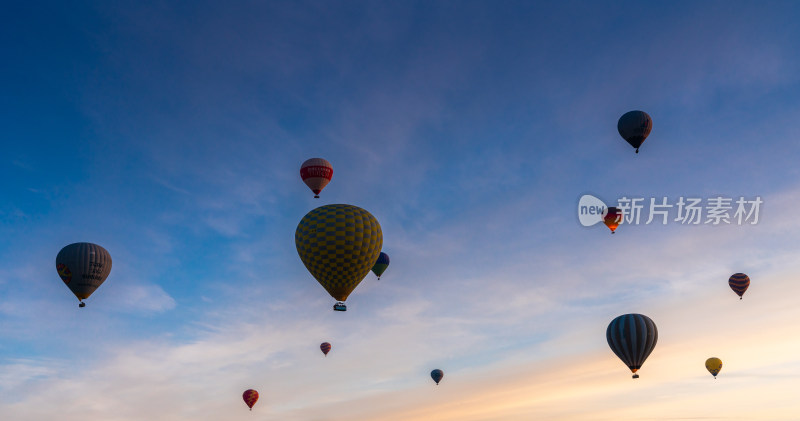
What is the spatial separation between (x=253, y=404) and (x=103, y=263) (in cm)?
3167

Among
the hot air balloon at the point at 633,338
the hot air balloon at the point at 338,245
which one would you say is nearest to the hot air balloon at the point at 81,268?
the hot air balloon at the point at 338,245

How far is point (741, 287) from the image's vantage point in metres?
73.9

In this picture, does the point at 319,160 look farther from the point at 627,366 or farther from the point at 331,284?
the point at 627,366

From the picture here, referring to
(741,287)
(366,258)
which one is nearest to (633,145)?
(741,287)

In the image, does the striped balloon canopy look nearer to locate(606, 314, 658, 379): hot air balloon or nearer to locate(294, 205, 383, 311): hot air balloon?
locate(294, 205, 383, 311): hot air balloon

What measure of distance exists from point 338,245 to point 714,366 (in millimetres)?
59494

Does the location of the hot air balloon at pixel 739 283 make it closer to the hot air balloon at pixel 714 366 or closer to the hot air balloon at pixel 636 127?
the hot air balloon at pixel 714 366

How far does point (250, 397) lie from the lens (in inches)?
3199

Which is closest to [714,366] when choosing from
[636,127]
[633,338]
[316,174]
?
[633,338]

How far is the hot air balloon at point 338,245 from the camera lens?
45719 millimetres

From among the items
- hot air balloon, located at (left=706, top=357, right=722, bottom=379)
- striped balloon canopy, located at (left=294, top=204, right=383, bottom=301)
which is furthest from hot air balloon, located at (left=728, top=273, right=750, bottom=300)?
striped balloon canopy, located at (left=294, top=204, right=383, bottom=301)

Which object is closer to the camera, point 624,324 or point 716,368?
point 624,324

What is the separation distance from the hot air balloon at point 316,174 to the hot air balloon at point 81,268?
18.9 meters

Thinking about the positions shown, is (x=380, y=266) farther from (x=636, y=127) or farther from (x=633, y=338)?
(x=636, y=127)
